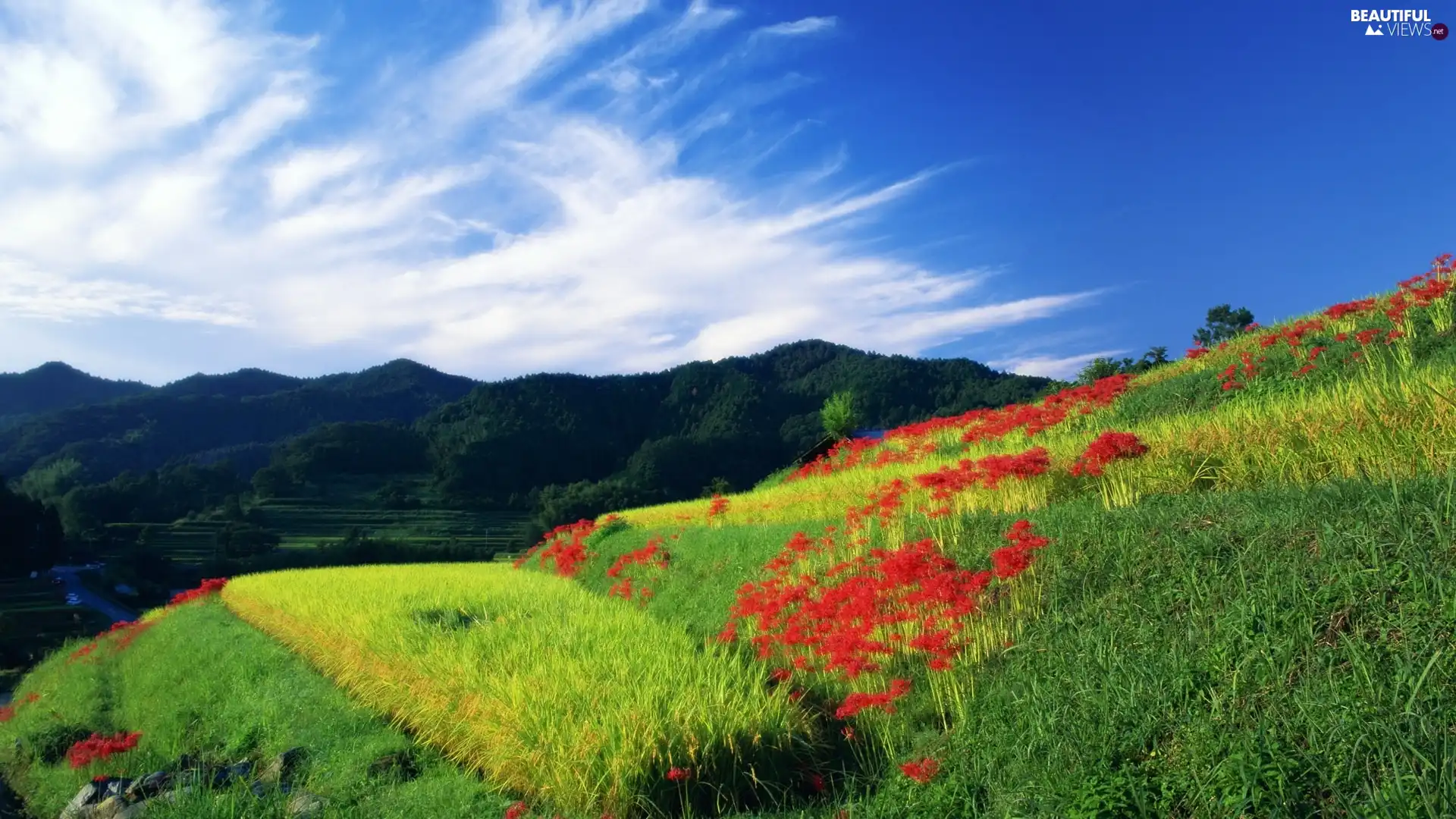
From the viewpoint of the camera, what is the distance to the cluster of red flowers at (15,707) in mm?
13130

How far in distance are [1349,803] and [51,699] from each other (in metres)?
17.7

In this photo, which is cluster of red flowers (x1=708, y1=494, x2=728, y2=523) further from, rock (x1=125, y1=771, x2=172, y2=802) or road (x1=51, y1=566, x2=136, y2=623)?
road (x1=51, y1=566, x2=136, y2=623)

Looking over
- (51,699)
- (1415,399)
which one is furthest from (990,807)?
(51,699)

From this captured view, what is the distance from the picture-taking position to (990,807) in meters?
4.09

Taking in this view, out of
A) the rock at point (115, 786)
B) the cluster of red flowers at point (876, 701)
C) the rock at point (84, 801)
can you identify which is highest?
the cluster of red flowers at point (876, 701)

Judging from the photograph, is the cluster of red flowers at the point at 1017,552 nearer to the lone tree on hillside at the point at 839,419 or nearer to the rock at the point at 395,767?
the rock at the point at 395,767

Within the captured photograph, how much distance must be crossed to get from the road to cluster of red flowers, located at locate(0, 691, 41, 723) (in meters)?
28.3

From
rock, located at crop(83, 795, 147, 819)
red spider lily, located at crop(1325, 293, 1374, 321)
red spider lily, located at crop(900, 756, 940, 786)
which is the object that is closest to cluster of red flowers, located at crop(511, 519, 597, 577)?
rock, located at crop(83, 795, 147, 819)

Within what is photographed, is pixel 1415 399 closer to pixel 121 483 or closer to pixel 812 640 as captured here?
pixel 812 640

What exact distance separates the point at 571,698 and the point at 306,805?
192 cm

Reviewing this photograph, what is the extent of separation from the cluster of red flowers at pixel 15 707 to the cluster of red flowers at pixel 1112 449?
17356mm

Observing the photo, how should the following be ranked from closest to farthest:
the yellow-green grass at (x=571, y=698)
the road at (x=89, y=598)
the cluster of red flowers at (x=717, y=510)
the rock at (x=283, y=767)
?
the yellow-green grass at (x=571, y=698) < the rock at (x=283, y=767) < the cluster of red flowers at (x=717, y=510) < the road at (x=89, y=598)

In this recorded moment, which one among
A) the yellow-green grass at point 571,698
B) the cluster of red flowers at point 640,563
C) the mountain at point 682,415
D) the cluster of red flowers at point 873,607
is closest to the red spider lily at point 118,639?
the yellow-green grass at point 571,698

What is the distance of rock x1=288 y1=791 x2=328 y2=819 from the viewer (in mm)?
5148
